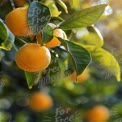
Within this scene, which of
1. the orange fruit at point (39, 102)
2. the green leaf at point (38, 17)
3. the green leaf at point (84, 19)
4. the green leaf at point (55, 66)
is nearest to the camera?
the green leaf at point (38, 17)

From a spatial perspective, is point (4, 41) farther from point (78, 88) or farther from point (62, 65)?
point (78, 88)

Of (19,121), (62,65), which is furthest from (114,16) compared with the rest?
(62,65)

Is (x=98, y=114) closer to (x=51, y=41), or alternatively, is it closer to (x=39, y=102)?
(x=39, y=102)

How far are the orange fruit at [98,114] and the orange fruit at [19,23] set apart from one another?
1.16 m

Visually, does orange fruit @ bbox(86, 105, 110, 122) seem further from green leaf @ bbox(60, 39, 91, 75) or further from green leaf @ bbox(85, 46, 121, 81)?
green leaf @ bbox(60, 39, 91, 75)

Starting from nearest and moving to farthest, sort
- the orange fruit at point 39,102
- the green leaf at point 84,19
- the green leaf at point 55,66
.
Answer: the green leaf at point 84,19 < the green leaf at point 55,66 < the orange fruit at point 39,102

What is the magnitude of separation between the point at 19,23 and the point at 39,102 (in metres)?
1.10

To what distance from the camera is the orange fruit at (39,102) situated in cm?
184

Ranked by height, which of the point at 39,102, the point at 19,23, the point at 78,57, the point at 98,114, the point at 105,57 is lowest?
the point at 98,114

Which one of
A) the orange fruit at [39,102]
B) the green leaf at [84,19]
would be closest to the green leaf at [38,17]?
the green leaf at [84,19]

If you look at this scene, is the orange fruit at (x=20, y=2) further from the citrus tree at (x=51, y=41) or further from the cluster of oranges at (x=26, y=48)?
the cluster of oranges at (x=26, y=48)

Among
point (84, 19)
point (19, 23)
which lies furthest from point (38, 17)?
point (84, 19)

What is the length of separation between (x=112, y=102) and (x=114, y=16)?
54cm

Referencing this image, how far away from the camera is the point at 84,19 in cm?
88
